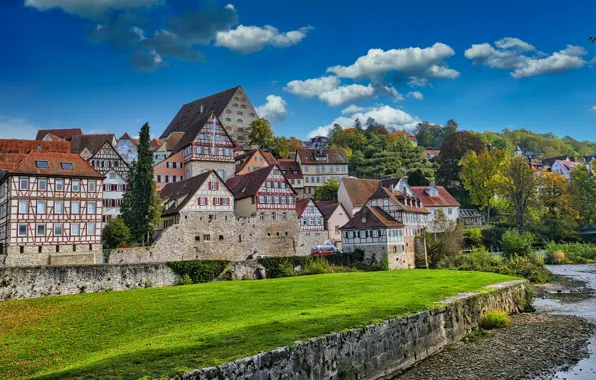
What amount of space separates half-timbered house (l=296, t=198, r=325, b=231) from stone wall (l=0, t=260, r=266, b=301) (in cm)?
2343

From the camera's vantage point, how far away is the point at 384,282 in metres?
31.0

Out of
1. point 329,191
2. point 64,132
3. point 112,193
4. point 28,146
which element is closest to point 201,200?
point 112,193

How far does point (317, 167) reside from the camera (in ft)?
263

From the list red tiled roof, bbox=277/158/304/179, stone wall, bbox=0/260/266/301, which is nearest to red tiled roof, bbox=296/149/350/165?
red tiled roof, bbox=277/158/304/179

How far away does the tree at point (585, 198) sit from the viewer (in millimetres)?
73125

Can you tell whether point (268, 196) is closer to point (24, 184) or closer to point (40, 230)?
point (40, 230)

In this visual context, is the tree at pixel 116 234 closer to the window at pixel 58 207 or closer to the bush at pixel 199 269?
the window at pixel 58 207

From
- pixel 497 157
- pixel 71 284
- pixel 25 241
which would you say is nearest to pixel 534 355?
pixel 71 284

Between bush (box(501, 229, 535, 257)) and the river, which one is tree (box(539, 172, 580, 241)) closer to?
bush (box(501, 229, 535, 257))

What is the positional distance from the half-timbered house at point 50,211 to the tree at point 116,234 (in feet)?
4.22

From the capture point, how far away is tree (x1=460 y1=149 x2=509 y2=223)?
74.4 meters

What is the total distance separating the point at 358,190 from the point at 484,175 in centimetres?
2294

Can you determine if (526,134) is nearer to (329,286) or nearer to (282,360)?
(329,286)

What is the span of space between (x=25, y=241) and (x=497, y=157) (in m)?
63.6
